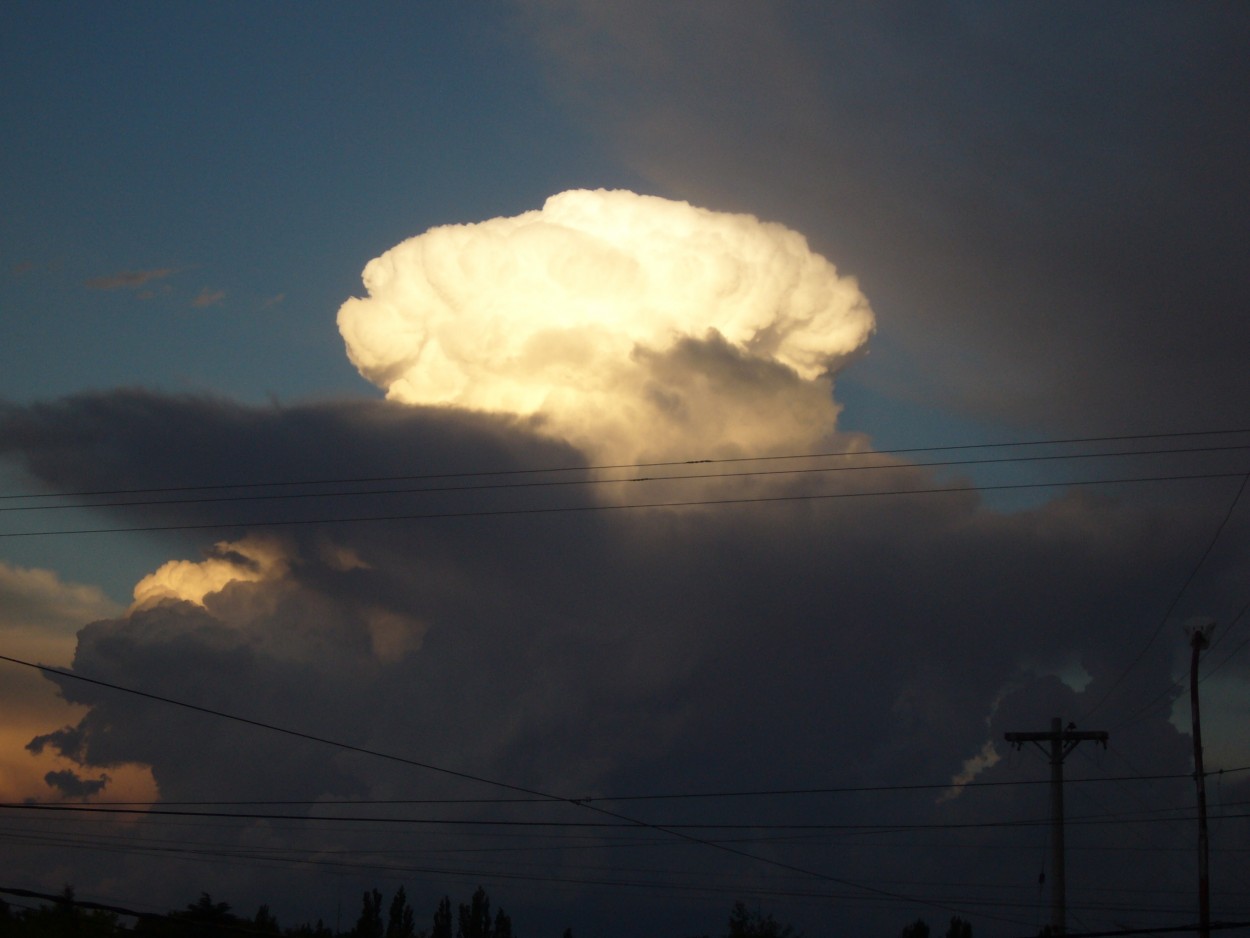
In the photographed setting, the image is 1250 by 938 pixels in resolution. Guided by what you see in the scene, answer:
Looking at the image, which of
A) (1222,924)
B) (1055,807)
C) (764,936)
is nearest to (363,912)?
(764,936)

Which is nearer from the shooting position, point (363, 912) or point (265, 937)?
point (265, 937)

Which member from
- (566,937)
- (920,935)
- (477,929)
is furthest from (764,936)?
(477,929)

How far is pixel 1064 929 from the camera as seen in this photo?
53.6 meters

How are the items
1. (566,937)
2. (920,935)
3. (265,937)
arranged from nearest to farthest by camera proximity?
1. (265,937)
2. (920,935)
3. (566,937)

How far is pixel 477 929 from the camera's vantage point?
121 metres

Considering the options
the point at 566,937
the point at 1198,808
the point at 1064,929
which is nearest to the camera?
the point at 1198,808

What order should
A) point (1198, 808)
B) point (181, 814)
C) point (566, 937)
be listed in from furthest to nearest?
point (566, 937)
point (1198, 808)
point (181, 814)

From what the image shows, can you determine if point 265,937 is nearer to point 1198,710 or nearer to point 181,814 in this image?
point 181,814

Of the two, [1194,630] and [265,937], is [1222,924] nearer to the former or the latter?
[1194,630]

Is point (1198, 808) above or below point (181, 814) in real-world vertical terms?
above

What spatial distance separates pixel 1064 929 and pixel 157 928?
135ft

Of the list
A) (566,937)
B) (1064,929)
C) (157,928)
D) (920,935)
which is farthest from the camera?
(566,937)

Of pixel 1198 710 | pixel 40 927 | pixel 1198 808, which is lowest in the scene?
pixel 40 927

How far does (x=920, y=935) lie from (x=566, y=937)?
105ft
